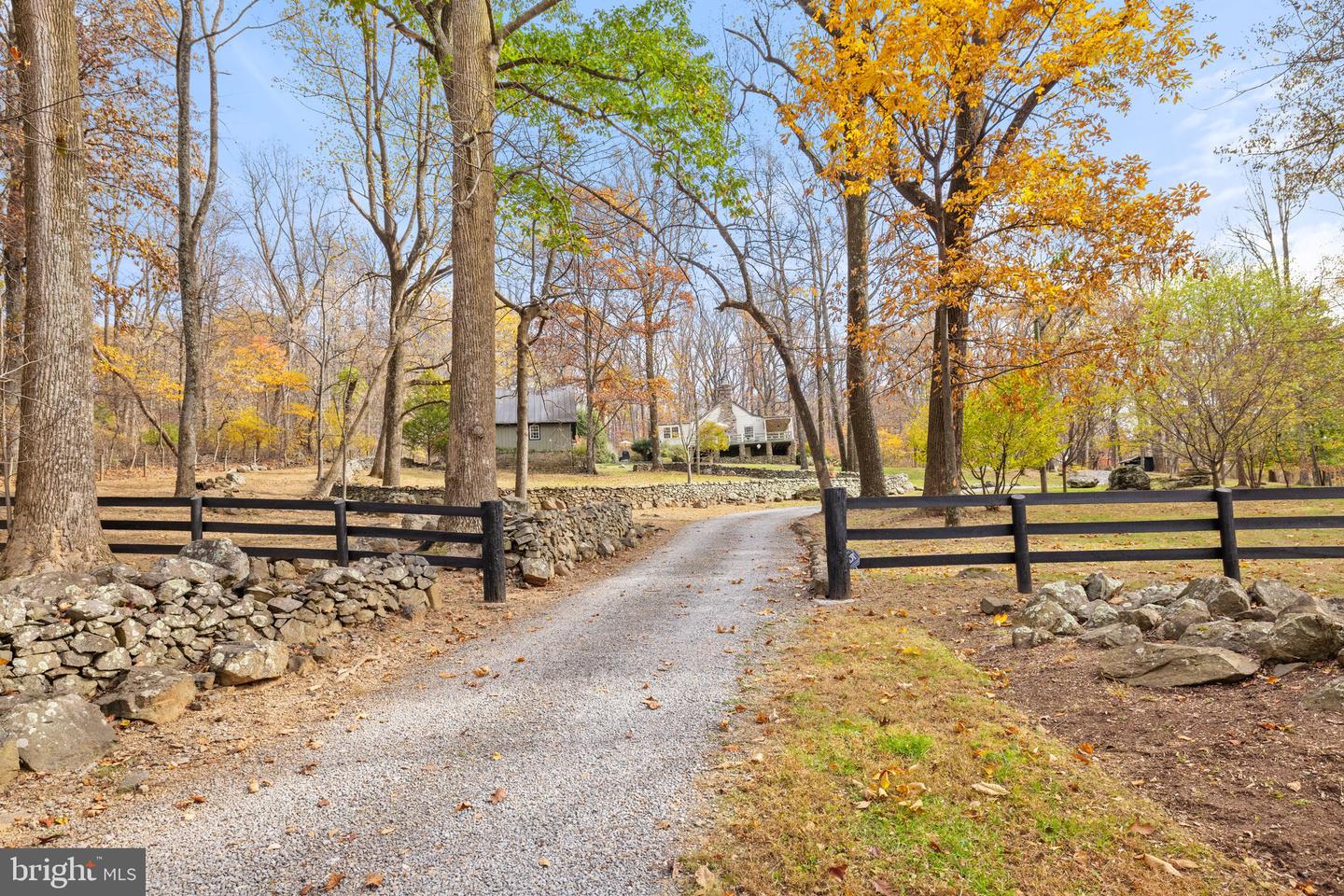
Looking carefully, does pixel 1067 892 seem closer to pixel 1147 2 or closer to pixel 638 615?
pixel 638 615

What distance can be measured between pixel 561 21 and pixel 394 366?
10861 mm

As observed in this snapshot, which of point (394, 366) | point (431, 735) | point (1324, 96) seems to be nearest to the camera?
point (431, 735)

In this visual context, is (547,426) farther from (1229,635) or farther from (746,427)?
(1229,635)

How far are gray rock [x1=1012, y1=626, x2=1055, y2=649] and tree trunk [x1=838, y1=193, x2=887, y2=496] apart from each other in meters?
7.54

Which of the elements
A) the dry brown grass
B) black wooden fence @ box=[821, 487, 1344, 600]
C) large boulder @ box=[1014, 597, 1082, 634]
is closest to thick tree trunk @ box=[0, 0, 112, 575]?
the dry brown grass

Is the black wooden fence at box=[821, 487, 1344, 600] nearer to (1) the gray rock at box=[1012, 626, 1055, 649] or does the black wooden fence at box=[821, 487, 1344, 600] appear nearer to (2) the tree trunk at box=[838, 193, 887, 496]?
(1) the gray rock at box=[1012, 626, 1055, 649]

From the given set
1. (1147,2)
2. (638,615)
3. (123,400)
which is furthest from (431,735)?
(123,400)

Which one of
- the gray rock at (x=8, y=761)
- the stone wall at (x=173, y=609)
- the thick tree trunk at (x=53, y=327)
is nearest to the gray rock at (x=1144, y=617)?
the stone wall at (x=173, y=609)

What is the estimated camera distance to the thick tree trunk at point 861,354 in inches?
513

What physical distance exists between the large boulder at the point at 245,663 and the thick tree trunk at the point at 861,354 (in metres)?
10.1

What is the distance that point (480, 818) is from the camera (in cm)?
301

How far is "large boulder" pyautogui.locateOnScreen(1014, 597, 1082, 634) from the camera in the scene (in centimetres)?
519

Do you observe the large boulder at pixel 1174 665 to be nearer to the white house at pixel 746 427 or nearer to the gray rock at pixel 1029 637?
the gray rock at pixel 1029 637

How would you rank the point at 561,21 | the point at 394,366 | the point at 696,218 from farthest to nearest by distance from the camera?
the point at 394,366
the point at 696,218
the point at 561,21
